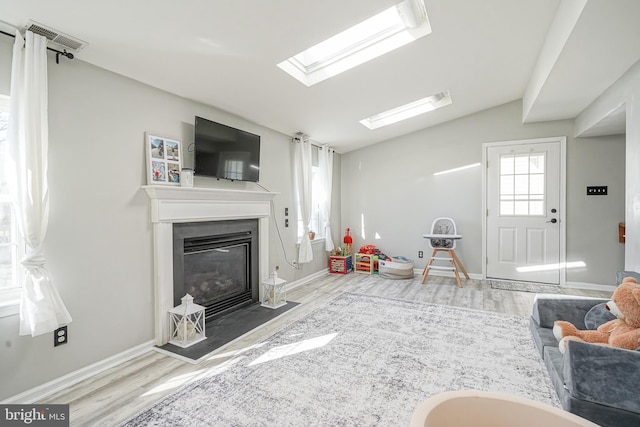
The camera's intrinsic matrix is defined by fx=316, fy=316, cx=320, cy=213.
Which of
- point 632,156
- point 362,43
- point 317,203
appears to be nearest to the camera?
point 632,156

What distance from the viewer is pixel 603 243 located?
4301 mm

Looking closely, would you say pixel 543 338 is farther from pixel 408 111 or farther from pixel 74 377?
pixel 408 111

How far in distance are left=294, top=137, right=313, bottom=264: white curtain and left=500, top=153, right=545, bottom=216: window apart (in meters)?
2.97

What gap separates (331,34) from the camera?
95.6 inches

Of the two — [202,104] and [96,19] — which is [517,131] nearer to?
[202,104]

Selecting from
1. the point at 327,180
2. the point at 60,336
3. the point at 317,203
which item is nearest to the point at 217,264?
the point at 60,336

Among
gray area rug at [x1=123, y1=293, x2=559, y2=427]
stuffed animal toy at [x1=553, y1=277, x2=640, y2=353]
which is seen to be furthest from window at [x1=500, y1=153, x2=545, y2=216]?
stuffed animal toy at [x1=553, y1=277, x2=640, y2=353]

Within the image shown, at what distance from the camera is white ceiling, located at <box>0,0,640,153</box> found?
194 cm

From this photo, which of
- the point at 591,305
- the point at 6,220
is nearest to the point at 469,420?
the point at 591,305

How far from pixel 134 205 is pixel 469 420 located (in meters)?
2.68

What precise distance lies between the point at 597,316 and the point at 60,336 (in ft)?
11.7

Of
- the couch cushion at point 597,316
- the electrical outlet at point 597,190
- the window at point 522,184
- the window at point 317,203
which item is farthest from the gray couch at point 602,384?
the window at point 317,203

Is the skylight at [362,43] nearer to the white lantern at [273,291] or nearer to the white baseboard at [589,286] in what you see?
the white lantern at [273,291]

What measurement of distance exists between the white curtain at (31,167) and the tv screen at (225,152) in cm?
119
